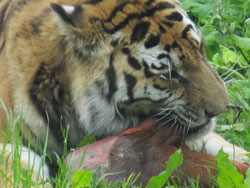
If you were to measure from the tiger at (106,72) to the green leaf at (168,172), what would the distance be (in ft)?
1.78

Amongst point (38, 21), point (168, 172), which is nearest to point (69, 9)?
point (38, 21)


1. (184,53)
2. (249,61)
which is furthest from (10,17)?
(249,61)

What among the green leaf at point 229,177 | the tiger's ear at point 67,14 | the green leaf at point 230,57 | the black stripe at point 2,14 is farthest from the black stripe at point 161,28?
the green leaf at point 230,57

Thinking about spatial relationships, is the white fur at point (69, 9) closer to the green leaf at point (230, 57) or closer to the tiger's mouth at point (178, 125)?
the tiger's mouth at point (178, 125)

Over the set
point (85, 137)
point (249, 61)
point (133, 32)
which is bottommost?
point (249, 61)

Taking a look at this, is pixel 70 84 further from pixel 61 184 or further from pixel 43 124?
pixel 61 184

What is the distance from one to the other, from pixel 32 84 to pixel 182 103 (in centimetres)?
88

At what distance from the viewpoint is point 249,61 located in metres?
5.18

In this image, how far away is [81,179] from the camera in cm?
291

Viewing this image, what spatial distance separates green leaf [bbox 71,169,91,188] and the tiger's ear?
0.92 meters

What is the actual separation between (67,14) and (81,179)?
3.17ft

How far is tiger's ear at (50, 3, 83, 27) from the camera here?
10.9ft

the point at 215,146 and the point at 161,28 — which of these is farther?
the point at 215,146

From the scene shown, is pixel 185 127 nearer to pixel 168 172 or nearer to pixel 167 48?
pixel 167 48
